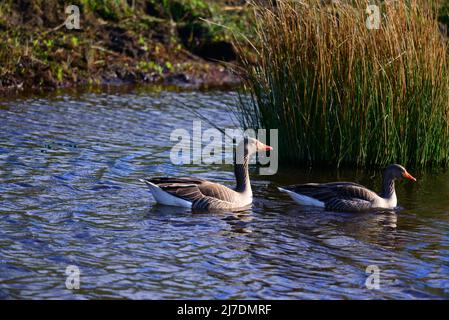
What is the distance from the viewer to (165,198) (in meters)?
12.3

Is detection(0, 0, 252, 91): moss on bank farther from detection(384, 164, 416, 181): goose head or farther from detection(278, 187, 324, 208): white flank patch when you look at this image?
detection(278, 187, 324, 208): white flank patch

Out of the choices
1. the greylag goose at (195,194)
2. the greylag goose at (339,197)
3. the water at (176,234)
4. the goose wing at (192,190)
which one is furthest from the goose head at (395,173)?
the goose wing at (192,190)

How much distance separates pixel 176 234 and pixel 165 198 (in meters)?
1.46

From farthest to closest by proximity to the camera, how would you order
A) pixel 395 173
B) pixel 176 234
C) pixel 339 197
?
pixel 395 173, pixel 339 197, pixel 176 234

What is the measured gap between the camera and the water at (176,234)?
29.6 feet

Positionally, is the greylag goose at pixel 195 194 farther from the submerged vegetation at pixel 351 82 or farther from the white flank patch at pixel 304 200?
the submerged vegetation at pixel 351 82

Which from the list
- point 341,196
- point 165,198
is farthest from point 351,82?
point 165,198

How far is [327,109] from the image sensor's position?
46.4 feet

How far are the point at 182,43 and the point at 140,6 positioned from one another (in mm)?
1554

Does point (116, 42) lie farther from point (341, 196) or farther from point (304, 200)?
point (341, 196)

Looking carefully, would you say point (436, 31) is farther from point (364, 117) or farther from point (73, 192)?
point (73, 192)

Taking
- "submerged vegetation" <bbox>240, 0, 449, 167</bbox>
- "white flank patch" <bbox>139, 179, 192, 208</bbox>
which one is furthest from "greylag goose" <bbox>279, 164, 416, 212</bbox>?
"submerged vegetation" <bbox>240, 0, 449, 167</bbox>

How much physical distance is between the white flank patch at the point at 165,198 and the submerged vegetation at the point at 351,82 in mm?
2735

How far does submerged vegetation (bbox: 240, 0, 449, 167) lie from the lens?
13.8 metres
